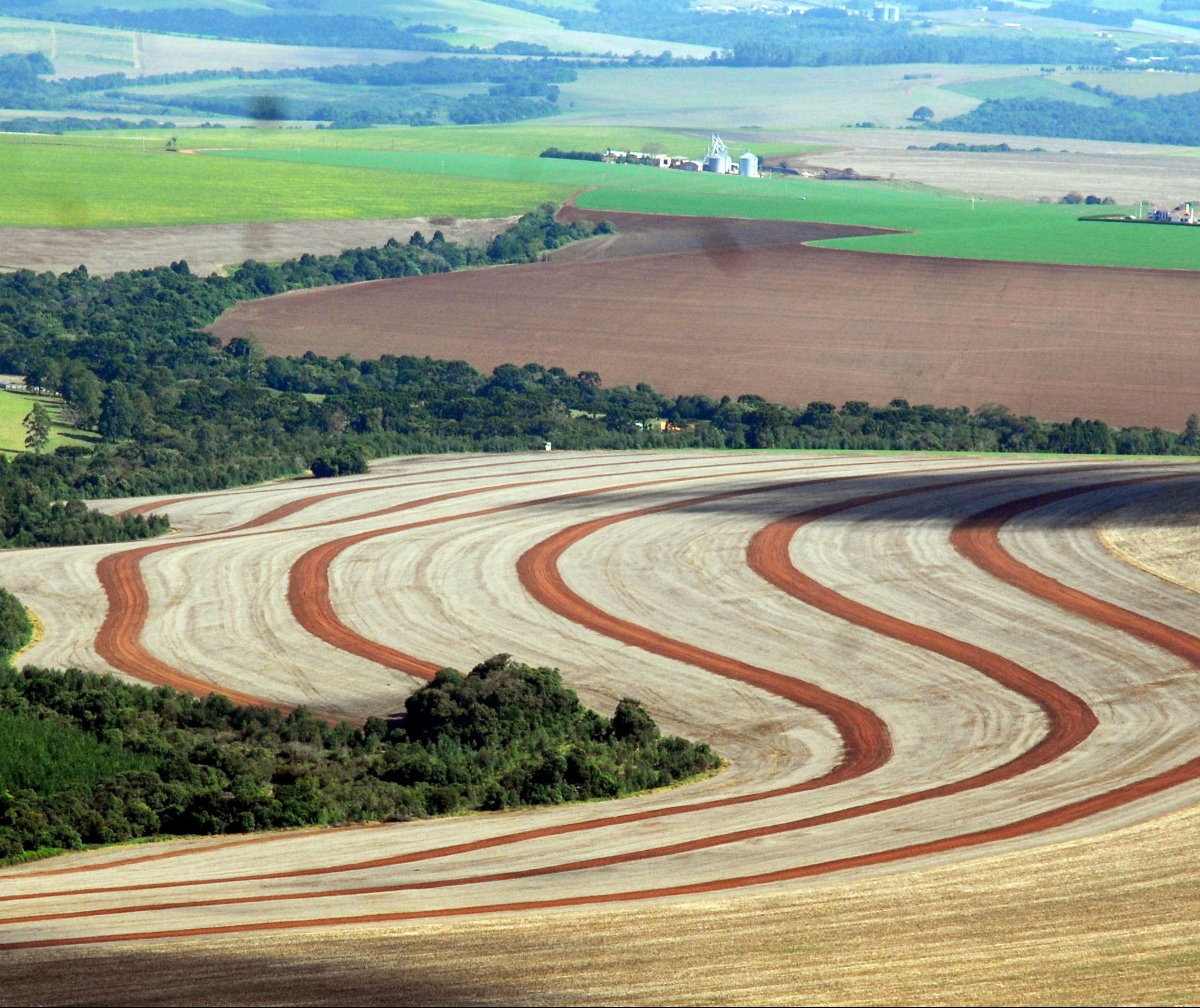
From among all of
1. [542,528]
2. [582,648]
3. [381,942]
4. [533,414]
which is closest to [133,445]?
[533,414]

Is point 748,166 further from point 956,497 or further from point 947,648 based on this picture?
point 947,648

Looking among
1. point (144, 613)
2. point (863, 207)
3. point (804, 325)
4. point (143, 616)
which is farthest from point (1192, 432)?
point (863, 207)

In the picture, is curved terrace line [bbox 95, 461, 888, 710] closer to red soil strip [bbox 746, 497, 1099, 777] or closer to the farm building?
red soil strip [bbox 746, 497, 1099, 777]

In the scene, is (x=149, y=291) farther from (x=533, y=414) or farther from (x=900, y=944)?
(x=900, y=944)

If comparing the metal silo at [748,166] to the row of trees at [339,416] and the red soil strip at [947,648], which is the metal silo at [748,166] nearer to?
the row of trees at [339,416]

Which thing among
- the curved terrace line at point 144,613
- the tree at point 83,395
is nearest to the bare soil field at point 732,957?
the curved terrace line at point 144,613

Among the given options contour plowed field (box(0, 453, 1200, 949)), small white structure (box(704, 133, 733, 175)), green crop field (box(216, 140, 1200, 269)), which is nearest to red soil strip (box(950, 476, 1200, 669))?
A: contour plowed field (box(0, 453, 1200, 949))
